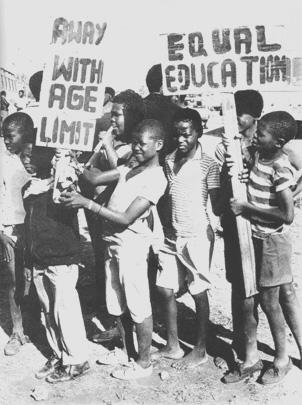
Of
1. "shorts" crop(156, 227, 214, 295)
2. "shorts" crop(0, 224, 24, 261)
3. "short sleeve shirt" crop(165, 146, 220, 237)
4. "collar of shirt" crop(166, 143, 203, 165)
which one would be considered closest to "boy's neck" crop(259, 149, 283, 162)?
"short sleeve shirt" crop(165, 146, 220, 237)

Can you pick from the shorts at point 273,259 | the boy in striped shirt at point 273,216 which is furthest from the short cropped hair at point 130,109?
the shorts at point 273,259

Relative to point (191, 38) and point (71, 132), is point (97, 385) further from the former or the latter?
point (191, 38)

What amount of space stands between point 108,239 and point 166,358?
1.21 metres

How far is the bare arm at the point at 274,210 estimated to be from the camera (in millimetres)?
3705

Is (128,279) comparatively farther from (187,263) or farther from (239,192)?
(239,192)

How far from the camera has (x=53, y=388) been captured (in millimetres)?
4094

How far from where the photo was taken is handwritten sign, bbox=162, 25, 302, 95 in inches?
153

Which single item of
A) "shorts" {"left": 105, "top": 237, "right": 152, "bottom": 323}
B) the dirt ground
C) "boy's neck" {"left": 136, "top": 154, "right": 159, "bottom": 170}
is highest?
"boy's neck" {"left": 136, "top": 154, "right": 159, "bottom": 170}

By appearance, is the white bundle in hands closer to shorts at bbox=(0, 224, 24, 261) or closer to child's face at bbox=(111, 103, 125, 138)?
child's face at bbox=(111, 103, 125, 138)

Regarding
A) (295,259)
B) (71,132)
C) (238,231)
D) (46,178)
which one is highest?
(71,132)

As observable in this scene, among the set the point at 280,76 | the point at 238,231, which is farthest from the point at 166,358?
the point at 280,76

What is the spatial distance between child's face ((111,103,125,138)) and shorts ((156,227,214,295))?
40.6 inches

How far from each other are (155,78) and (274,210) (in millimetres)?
2251

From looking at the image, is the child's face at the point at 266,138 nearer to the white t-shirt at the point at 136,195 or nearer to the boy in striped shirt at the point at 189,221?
the boy in striped shirt at the point at 189,221
